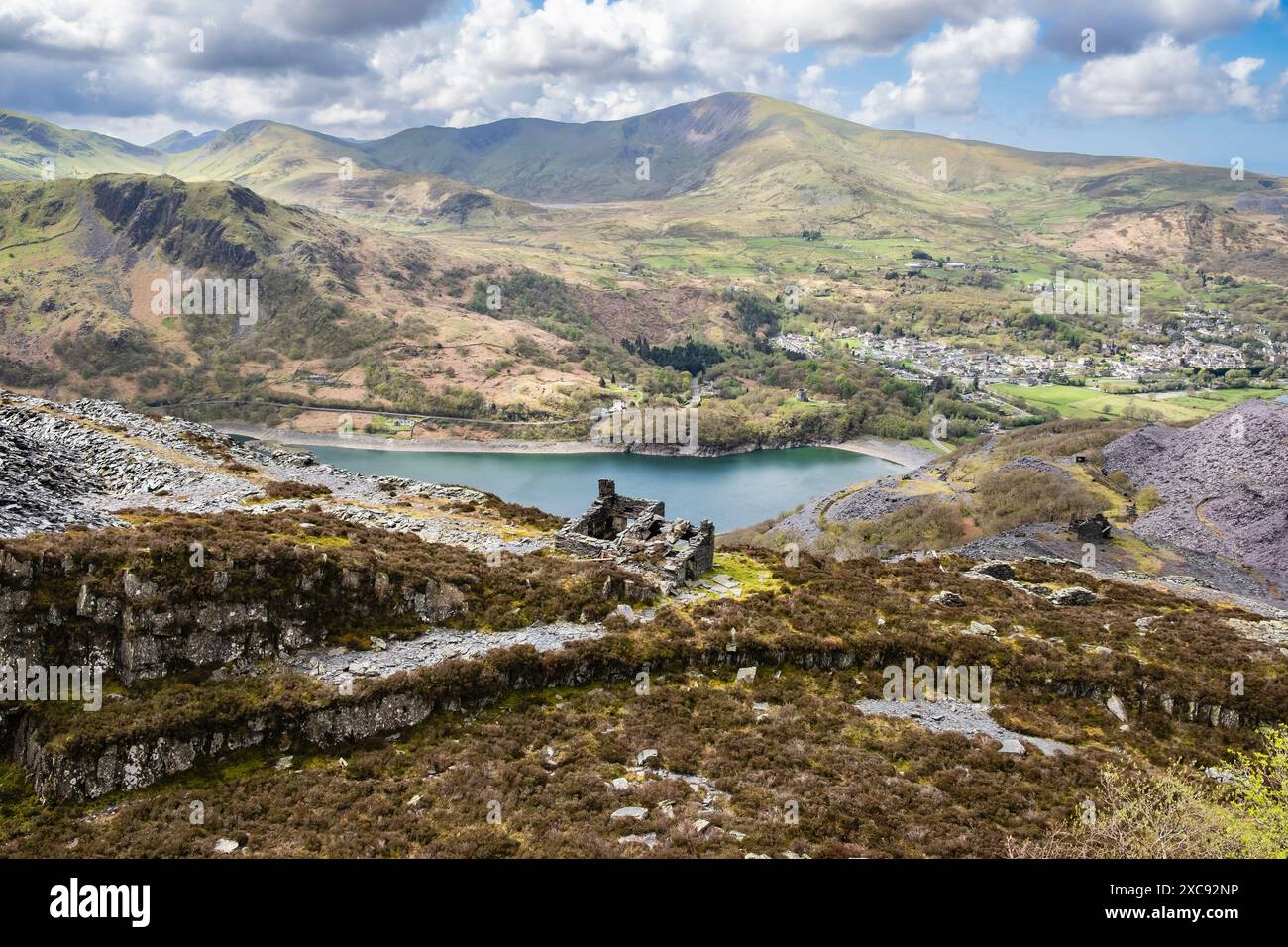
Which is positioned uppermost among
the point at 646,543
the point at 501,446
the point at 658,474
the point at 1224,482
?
the point at 646,543

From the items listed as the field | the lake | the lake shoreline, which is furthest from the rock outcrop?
the field

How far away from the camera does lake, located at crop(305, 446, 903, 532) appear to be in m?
126

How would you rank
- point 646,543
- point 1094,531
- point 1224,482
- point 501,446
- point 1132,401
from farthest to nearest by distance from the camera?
point 1132,401 < point 501,446 < point 1224,482 < point 1094,531 < point 646,543

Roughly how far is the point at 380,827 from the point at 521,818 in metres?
3.06

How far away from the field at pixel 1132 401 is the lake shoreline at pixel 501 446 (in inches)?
1565

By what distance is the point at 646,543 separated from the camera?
3384 cm

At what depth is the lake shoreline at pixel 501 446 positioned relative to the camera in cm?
16525

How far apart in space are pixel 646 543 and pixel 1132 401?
174 metres

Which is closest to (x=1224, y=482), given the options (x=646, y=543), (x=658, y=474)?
(x=646, y=543)

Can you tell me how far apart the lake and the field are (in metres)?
48.7

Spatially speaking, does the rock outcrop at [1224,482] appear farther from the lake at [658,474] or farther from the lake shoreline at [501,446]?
the lake shoreline at [501,446]

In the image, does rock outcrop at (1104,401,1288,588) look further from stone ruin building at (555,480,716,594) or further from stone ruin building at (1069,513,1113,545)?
stone ruin building at (555,480,716,594)

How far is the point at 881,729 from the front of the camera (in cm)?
2397

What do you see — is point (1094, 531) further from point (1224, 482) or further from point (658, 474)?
point (658, 474)
